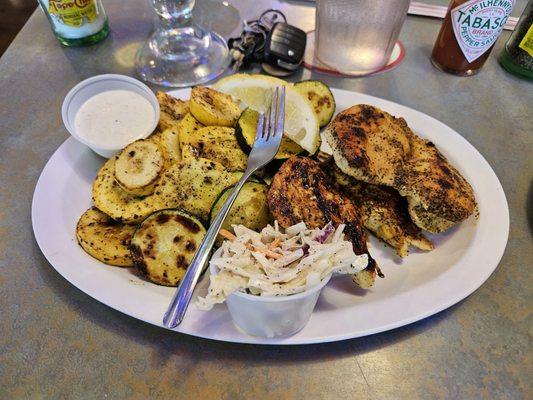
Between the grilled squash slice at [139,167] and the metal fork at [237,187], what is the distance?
0.97 feet

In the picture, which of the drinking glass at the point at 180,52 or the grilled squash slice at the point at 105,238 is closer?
the grilled squash slice at the point at 105,238

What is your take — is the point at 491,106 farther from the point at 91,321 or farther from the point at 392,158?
the point at 91,321

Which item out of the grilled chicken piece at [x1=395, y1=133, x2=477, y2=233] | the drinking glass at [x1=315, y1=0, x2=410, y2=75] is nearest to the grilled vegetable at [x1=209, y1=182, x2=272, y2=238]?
the grilled chicken piece at [x1=395, y1=133, x2=477, y2=233]

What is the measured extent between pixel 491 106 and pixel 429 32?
666 millimetres

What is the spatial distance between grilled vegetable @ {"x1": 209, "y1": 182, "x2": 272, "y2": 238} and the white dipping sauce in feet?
1.57

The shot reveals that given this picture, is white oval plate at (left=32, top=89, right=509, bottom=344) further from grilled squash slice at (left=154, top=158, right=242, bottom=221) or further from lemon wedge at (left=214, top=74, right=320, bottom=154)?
lemon wedge at (left=214, top=74, right=320, bottom=154)

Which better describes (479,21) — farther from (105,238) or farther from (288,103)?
(105,238)

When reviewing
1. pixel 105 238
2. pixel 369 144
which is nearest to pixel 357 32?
pixel 369 144

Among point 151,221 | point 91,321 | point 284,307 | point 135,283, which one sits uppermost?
point 284,307

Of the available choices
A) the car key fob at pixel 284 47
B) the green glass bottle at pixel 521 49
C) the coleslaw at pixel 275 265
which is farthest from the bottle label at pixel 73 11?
the green glass bottle at pixel 521 49

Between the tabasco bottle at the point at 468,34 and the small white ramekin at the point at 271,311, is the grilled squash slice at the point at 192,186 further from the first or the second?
the tabasco bottle at the point at 468,34

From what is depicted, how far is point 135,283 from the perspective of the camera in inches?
46.1

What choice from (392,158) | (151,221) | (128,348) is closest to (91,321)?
(128,348)

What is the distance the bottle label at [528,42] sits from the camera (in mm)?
1917
